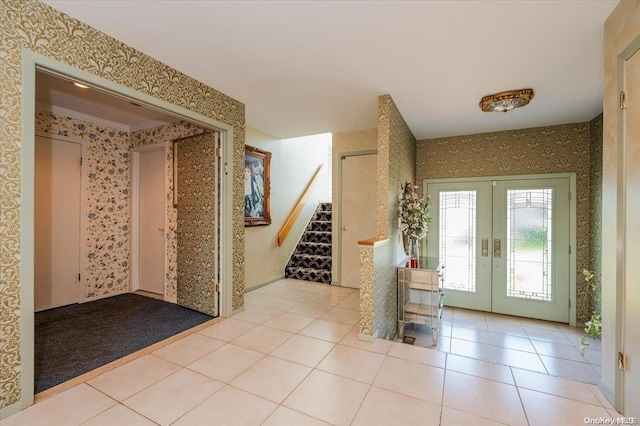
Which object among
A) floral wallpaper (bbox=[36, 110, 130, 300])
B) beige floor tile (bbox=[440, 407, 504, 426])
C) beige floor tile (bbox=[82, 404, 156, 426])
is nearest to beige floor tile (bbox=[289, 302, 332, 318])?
beige floor tile (bbox=[440, 407, 504, 426])

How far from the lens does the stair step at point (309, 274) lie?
15.9 feet

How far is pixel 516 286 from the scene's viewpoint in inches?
160

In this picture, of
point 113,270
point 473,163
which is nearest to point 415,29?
point 473,163

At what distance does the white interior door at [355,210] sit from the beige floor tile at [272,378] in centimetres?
249

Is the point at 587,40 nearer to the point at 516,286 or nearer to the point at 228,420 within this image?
the point at 516,286

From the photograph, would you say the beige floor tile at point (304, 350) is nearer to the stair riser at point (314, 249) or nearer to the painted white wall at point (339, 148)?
the painted white wall at point (339, 148)

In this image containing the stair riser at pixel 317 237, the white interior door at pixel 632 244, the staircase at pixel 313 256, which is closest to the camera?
the white interior door at pixel 632 244

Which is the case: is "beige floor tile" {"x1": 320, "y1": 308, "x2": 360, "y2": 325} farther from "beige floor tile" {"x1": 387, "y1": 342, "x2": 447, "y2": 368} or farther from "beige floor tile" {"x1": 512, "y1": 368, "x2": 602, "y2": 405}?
"beige floor tile" {"x1": 512, "y1": 368, "x2": 602, "y2": 405}

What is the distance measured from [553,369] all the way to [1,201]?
455 cm

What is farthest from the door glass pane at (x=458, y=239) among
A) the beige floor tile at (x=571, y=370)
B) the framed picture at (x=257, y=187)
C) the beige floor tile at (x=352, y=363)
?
the framed picture at (x=257, y=187)

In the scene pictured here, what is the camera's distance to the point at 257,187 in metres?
4.48

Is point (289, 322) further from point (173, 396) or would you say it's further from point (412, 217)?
point (412, 217)

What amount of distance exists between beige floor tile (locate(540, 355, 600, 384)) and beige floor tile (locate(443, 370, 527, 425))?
1111 mm

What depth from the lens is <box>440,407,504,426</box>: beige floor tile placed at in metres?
1.60
